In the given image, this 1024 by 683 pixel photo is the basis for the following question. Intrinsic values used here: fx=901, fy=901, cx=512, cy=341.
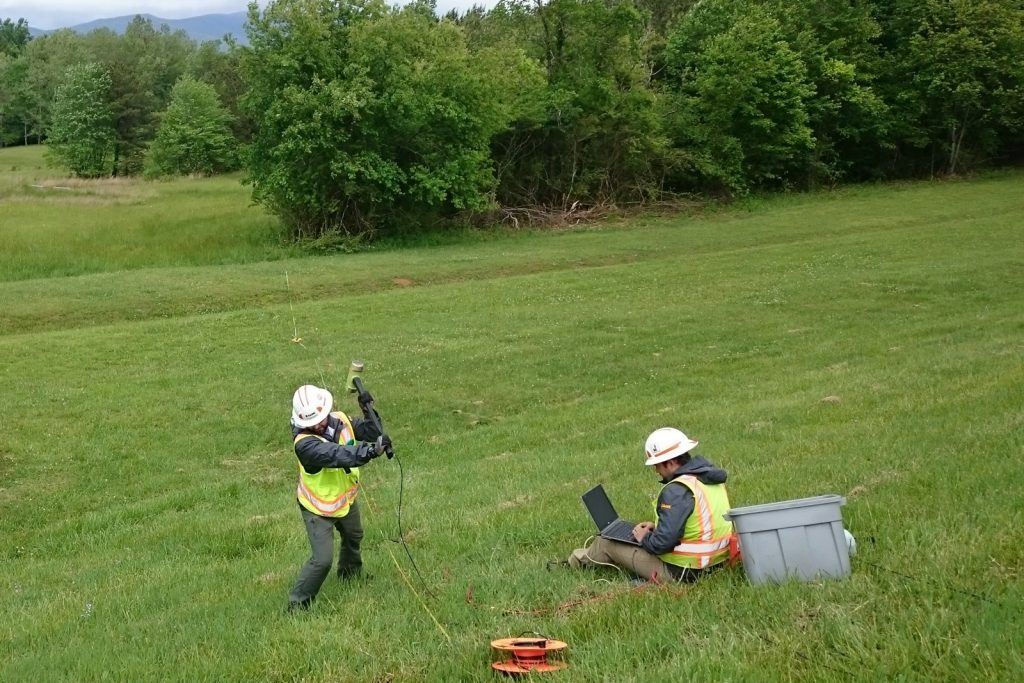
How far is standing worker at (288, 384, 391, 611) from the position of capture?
6941 millimetres

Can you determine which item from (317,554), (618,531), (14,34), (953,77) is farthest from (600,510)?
(14,34)

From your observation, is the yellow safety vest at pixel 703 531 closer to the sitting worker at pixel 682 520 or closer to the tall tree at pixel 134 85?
the sitting worker at pixel 682 520

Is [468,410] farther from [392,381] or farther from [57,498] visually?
[57,498]

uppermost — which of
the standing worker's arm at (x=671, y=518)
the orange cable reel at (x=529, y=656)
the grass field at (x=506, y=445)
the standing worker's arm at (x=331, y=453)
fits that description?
the standing worker's arm at (x=331, y=453)

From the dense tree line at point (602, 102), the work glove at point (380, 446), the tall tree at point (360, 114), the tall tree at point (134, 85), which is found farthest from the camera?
the tall tree at point (134, 85)

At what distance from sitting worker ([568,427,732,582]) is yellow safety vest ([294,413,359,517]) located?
240cm

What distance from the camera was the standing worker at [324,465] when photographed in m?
6.94

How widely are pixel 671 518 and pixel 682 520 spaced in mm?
81

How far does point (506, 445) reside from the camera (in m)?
14.6

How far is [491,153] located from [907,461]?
4156 cm

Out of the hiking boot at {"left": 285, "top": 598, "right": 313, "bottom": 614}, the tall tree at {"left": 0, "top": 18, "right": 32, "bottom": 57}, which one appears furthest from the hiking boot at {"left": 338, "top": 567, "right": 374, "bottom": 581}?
the tall tree at {"left": 0, "top": 18, "right": 32, "bottom": 57}

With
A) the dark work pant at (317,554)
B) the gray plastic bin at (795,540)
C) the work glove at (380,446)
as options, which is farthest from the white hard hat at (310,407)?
the gray plastic bin at (795,540)

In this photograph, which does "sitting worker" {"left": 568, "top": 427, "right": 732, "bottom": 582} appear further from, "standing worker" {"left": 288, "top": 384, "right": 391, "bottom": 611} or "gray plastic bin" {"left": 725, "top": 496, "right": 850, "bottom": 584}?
"standing worker" {"left": 288, "top": 384, "right": 391, "bottom": 611}

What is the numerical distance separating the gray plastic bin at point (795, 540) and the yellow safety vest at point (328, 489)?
314 centimetres
